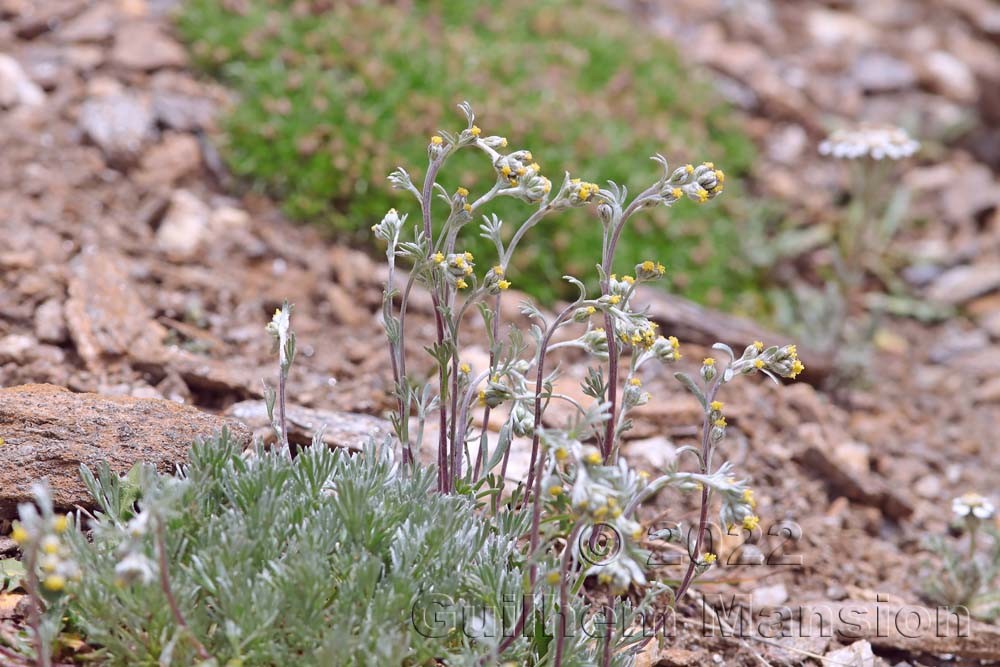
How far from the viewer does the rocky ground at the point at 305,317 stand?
12.4 feet

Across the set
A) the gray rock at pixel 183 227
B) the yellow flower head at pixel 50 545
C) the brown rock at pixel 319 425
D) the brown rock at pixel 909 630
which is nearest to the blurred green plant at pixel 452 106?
the gray rock at pixel 183 227

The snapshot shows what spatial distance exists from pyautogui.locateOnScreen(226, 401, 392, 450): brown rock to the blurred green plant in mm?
1837

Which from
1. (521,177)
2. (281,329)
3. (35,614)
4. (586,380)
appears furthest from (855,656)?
(35,614)

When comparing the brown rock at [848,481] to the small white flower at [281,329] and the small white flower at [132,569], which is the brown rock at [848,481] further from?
the small white flower at [132,569]

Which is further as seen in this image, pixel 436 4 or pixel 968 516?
pixel 436 4

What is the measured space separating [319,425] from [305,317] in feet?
4.75

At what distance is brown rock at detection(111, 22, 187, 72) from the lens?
20.0 feet

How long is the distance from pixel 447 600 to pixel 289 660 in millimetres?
438

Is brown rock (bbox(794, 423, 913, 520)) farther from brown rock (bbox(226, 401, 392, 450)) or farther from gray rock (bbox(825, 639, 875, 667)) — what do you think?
brown rock (bbox(226, 401, 392, 450))

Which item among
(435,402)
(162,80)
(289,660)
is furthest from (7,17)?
(289,660)

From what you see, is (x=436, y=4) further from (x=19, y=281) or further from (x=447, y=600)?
(x=447, y=600)

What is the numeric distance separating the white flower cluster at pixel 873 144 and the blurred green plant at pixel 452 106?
3.82ft

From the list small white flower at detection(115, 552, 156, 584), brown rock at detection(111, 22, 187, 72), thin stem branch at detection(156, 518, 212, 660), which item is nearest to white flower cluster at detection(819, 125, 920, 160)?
brown rock at detection(111, 22, 187, 72)

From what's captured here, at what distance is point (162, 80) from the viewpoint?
6.03 meters
